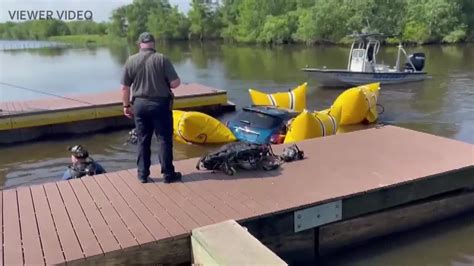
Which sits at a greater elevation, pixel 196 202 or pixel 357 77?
pixel 357 77

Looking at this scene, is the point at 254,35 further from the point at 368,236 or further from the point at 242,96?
the point at 368,236

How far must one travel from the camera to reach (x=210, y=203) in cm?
512

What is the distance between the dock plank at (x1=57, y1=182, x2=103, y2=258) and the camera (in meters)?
4.16

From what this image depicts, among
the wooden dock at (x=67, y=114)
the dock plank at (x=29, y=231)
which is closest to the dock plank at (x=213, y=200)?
the dock plank at (x=29, y=231)

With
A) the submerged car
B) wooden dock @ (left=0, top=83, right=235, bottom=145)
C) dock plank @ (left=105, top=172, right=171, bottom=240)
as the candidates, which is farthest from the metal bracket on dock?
wooden dock @ (left=0, top=83, right=235, bottom=145)

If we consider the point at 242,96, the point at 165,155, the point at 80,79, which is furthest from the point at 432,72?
the point at 165,155

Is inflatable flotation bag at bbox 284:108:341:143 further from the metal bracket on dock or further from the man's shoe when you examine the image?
the metal bracket on dock

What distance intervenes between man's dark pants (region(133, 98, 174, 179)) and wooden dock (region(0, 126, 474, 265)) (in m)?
0.25

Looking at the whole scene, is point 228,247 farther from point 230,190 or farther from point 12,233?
point 12,233

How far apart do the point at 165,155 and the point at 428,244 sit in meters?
3.14

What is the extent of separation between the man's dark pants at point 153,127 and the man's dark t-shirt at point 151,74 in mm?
86

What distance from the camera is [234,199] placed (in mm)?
5227

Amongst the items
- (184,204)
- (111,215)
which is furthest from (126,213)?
(184,204)

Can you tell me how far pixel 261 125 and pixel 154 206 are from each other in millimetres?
4887
